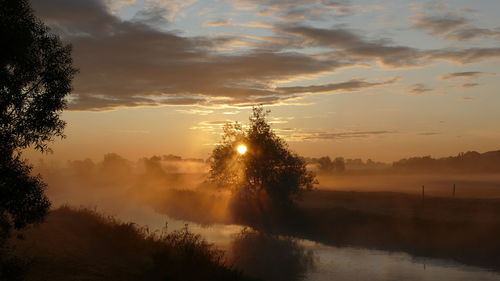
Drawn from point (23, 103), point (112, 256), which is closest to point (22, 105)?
point (23, 103)

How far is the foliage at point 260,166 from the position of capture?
6706cm

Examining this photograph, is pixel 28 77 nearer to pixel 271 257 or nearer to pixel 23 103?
pixel 23 103

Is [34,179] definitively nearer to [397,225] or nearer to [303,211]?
[397,225]

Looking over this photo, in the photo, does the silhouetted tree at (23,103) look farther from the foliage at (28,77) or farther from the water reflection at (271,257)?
the water reflection at (271,257)

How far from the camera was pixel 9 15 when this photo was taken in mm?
18031

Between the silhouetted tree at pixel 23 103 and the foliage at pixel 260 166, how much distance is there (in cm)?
4917

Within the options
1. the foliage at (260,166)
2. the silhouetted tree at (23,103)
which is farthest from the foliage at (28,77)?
the foliage at (260,166)

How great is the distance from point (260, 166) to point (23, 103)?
50174 millimetres

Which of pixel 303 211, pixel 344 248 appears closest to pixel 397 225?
pixel 344 248

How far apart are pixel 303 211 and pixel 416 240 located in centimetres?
2073

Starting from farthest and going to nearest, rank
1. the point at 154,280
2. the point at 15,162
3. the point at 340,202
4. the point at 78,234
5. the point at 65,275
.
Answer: the point at 340,202
the point at 78,234
the point at 154,280
the point at 65,275
the point at 15,162

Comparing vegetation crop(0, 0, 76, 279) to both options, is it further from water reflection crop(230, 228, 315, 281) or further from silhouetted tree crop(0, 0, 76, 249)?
water reflection crop(230, 228, 315, 281)

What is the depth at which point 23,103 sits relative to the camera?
59.5 feet

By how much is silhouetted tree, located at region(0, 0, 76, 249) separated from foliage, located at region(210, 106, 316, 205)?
161 ft
